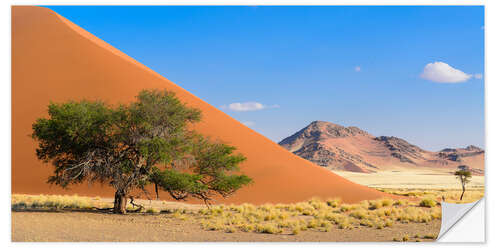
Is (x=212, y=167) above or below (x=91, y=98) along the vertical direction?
below

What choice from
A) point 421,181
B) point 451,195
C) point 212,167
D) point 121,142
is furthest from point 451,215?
point 421,181

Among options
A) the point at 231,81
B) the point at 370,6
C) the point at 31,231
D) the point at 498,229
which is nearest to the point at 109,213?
the point at 31,231

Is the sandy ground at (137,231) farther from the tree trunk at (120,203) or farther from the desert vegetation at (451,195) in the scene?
the desert vegetation at (451,195)

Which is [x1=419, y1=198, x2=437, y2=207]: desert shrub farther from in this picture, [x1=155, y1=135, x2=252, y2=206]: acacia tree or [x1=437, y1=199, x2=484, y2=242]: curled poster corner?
[x1=437, y1=199, x2=484, y2=242]: curled poster corner

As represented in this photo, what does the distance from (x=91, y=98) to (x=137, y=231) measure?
653 inches

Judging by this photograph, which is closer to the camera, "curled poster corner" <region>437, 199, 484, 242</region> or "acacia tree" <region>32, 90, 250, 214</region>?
"curled poster corner" <region>437, 199, 484, 242</region>

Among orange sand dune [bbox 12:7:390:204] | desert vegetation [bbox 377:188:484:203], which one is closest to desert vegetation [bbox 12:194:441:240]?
desert vegetation [bbox 377:188:484:203]

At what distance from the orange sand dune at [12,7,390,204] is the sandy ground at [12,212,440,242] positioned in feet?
30.5

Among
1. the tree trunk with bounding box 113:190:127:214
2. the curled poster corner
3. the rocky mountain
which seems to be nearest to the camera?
the curled poster corner

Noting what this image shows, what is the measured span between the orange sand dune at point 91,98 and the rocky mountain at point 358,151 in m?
62.9

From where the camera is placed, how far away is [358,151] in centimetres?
11981

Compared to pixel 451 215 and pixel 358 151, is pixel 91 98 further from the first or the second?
pixel 358 151

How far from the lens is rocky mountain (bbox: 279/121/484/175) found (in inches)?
3991
